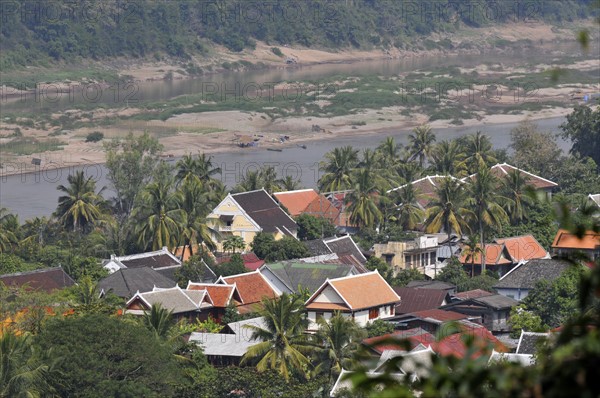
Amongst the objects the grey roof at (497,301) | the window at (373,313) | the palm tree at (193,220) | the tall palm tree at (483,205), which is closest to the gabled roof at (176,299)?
the window at (373,313)

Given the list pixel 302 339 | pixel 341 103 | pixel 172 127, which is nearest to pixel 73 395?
pixel 302 339

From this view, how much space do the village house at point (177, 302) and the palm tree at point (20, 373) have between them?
7.58m

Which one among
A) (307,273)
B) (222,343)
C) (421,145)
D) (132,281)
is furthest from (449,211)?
(421,145)

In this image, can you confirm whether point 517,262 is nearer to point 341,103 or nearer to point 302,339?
point 302,339

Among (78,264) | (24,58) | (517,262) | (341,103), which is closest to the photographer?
(78,264)

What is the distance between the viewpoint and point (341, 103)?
95.7 metres

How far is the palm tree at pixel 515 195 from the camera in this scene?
46.5 m

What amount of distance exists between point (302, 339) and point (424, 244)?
1748 cm

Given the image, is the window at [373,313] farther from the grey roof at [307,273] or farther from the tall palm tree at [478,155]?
the tall palm tree at [478,155]

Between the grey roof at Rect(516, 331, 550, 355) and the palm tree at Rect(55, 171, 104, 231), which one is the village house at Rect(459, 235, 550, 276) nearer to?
the palm tree at Rect(55, 171, 104, 231)

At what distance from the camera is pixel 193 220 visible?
41719 millimetres

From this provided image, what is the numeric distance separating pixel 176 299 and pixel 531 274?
423 inches

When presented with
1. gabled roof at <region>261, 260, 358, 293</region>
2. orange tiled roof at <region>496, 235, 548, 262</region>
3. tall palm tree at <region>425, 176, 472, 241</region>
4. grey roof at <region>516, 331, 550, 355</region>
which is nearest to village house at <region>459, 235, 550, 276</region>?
orange tiled roof at <region>496, 235, 548, 262</region>

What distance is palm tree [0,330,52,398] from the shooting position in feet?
73.9
